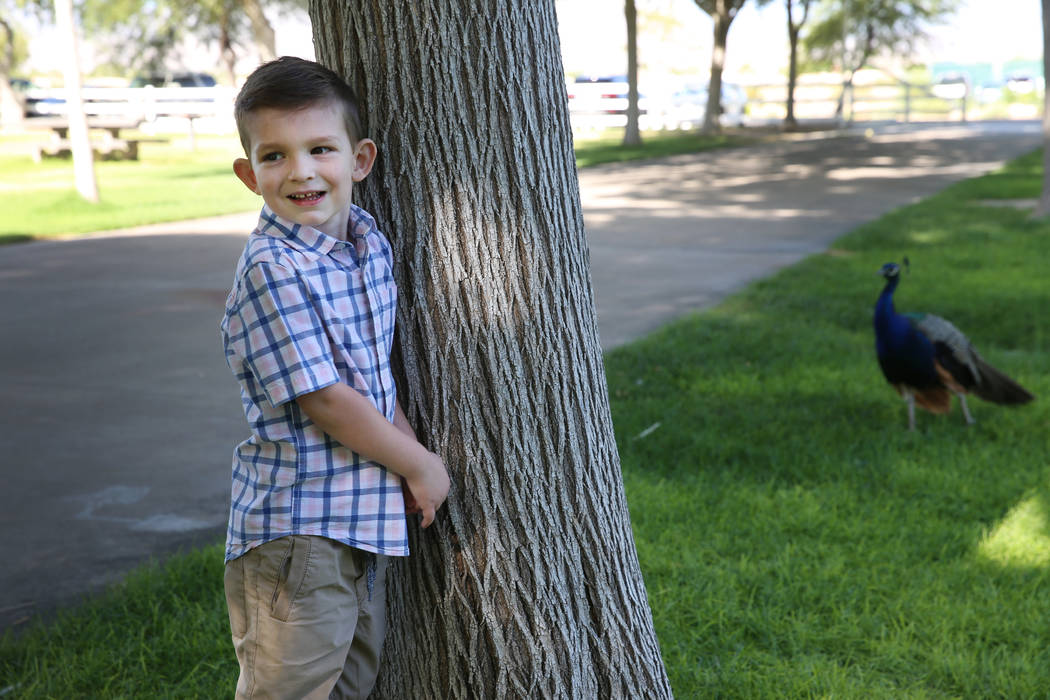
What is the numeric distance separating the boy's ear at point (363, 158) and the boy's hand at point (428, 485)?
23.0 inches

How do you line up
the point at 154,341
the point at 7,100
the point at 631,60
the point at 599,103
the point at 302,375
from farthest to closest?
the point at 599,103 < the point at 7,100 < the point at 631,60 < the point at 154,341 < the point at 302,375

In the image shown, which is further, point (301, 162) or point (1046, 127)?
point (1046, 127)

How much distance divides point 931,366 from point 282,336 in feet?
13.1

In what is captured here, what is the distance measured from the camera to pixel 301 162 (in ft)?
6.42

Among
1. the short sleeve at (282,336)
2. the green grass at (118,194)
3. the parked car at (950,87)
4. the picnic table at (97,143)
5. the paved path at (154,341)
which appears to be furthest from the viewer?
the parked car at (950,87)

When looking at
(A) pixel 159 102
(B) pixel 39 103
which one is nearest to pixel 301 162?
(A) pixel 159 102

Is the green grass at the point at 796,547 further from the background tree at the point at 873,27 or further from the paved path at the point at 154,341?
the background tree at the point at 873,27

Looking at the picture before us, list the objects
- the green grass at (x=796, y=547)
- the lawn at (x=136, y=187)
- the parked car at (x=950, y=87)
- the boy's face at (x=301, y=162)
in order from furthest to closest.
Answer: the parked car at (x=950, y=87), the lawn at (x=136, y=187), the green grass at (x=796, y=547), the boy's face at (x=301, y=162)

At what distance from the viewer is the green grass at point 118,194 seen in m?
12.5

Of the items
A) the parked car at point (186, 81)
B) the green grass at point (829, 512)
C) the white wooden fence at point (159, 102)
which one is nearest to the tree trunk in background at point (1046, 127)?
the green grass at point (829, 512)

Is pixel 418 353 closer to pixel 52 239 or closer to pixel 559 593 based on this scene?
pixel 559 593

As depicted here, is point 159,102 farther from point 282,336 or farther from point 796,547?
point 282,336

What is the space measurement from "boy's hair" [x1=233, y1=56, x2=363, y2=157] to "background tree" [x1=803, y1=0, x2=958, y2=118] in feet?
168

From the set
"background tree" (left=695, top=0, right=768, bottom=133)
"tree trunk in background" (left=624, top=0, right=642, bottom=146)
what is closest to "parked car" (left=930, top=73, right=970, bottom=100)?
"background tree" (left=695, top=0, right=768, bottom=133)
